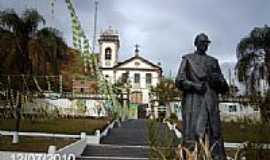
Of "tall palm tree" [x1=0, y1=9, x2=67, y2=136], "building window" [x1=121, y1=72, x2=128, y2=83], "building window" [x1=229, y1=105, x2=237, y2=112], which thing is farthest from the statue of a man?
"building window" [x1=121, y1=72, x2=128, y2=83]

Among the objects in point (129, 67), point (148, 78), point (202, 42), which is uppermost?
point (129, 67)

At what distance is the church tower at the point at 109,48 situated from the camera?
64438 mm

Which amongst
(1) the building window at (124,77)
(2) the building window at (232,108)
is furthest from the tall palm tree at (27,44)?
(1) the building window at (124,77)

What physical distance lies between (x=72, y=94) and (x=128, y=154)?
2836cm

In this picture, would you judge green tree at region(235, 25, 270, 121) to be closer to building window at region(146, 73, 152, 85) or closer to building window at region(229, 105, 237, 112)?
building window at region(229, 105, 237, 112)

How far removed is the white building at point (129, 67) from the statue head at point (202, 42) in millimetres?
56201

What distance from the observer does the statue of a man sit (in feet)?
21.9

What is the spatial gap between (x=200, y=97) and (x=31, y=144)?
489 inches

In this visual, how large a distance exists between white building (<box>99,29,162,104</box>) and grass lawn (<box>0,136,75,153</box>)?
43182mm

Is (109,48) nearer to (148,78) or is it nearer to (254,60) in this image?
(148,78)

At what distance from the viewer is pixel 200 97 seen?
22.3ft
